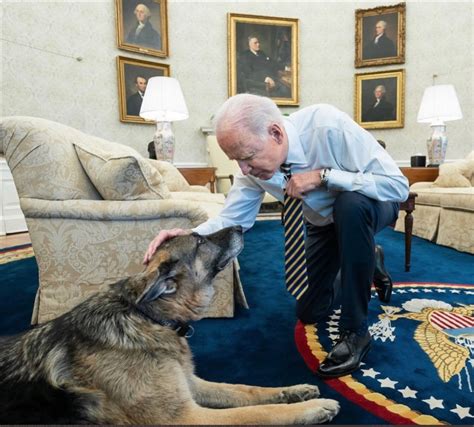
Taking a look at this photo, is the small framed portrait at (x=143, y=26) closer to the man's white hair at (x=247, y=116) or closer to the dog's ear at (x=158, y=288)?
the man's white hair at (x=247, y=116)

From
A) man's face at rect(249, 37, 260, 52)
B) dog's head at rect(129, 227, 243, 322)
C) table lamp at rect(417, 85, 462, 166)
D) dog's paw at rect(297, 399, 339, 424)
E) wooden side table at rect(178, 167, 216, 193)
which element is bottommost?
dog's paw at rect(297, 399, 339, 424)

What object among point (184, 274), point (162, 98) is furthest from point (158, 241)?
point (162, 98)

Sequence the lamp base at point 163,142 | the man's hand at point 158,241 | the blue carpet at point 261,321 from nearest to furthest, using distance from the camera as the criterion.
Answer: the man's hand at point 158,241
the blue carpet at point 261,321
the lamp base at point 163,142

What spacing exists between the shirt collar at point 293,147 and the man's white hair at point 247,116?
0.51 ft

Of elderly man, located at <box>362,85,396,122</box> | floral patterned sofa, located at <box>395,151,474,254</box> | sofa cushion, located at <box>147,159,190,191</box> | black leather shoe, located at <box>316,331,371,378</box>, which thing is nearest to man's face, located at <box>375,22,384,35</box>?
elderly man, located at <box>362,85,396,122</box>

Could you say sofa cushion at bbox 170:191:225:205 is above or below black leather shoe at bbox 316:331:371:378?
above

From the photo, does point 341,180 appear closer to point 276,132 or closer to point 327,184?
point 327,184

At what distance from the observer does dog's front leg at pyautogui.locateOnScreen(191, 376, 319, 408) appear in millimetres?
1315

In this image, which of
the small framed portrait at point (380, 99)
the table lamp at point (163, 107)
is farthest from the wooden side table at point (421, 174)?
the table lamp at point (163, 107)

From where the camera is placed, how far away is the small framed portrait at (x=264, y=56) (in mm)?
6305

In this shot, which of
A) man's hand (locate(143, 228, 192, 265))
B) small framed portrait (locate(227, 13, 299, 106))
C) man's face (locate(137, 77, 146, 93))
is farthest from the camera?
small framed portrait (locate(227, 13, 299, 106))

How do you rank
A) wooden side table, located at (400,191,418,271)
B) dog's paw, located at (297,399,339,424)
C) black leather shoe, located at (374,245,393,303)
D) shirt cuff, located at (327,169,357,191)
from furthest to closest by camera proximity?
wooden side table, located at (400,191,418,271)
black leather shoe, located at (374,245,393,303)
shirt cuff, located at (327,169,357,191)
dog's paw, located at (297,399,339,424)

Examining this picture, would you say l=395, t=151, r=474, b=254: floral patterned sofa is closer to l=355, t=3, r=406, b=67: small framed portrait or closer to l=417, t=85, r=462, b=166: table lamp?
l=417, t=85, r=462, b=166: table lamp

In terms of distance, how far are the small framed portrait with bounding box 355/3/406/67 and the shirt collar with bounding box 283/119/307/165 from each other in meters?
5.59
